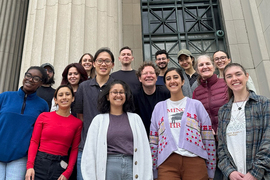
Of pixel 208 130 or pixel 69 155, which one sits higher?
pixel 208 130

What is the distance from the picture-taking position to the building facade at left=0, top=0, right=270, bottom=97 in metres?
5.29

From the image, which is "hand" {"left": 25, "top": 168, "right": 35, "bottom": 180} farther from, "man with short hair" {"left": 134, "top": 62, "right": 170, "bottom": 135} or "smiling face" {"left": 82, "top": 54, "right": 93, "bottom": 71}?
"smiling face" {"left": 82, "top": 54, "right": 93, "bottom": 71}

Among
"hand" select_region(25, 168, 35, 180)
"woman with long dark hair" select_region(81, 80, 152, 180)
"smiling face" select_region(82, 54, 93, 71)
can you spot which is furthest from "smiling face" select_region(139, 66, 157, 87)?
"hand" select_region(25, 168, 35, 180)

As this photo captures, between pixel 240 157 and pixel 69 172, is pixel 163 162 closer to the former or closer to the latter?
pixel 240 157

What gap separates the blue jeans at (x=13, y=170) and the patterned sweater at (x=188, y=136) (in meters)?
1.71

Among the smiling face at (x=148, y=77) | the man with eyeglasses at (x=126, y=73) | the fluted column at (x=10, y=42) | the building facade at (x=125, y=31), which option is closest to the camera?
the smiling face at (x=148, y=77)

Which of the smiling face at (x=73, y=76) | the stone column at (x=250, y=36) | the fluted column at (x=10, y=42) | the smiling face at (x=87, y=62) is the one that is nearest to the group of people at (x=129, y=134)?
the smiling face at (x=73, y=76)

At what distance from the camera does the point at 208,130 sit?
290 cm

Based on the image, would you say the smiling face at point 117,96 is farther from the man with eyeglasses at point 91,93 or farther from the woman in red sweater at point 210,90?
the woman in red sweater at point 210,90

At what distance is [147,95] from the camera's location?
12.0 ft

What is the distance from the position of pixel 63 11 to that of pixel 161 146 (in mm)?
4340

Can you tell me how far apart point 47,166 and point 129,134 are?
113cm

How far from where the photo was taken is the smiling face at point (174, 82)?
3111mm

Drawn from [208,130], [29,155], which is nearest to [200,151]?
[208,130]
